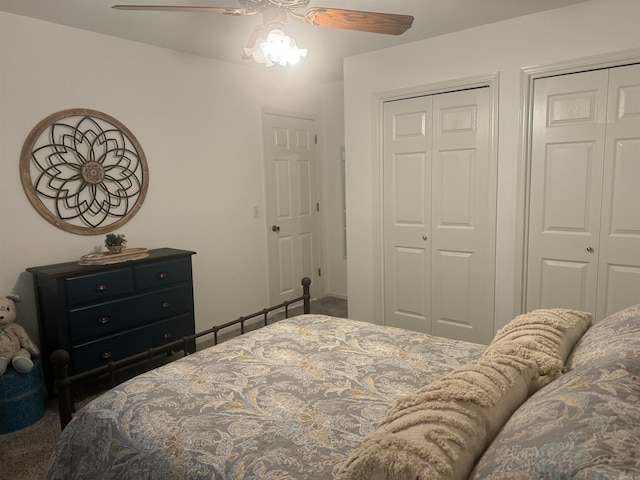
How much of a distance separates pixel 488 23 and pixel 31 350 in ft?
12.1

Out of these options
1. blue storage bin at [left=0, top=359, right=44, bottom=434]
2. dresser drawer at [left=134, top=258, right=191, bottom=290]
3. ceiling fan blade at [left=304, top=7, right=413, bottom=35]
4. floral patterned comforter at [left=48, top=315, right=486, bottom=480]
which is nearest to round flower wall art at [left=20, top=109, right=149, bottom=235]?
dresser drawer at [left=134, top=258, right=191, bottom=290]

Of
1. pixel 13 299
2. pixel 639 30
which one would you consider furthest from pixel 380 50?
pixel 13 299

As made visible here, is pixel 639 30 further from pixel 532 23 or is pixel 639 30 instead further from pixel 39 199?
pixel 39 199

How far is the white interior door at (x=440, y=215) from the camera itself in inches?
134

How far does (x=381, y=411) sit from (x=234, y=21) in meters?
2.64

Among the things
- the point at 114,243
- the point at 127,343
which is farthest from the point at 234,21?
the point at 127,343

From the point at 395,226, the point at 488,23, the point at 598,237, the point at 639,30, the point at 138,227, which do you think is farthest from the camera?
the point at 395,226

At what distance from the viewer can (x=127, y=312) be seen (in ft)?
10.0

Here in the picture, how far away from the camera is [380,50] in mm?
3748

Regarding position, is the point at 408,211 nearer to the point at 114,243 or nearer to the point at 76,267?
the point at 114,243

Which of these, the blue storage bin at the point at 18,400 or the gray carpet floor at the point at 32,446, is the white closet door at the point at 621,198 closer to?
the gray carpet floor at the point at 32,446

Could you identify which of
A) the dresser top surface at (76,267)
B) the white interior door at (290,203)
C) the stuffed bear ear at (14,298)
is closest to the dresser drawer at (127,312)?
the dresser top surface at (76,267)

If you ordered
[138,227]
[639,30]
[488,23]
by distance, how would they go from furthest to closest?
1. [138,227]
2. [488,23]
3. [639,30]

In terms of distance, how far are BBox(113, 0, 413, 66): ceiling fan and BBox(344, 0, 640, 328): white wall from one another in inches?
55.9
